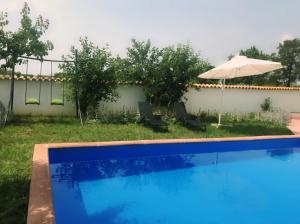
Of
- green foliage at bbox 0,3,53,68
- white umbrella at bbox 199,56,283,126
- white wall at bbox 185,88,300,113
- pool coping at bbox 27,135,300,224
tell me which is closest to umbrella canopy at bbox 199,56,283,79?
white umbrella at bbox 199,56,283,126

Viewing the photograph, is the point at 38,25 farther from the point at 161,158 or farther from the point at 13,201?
the point at 13,201

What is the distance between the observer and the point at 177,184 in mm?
7734

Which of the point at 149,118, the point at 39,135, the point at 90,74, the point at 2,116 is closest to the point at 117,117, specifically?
the point at 149,118

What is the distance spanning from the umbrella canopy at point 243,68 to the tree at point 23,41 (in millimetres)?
6480

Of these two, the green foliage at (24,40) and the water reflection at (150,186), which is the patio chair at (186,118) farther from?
the green foliage at (24,40)

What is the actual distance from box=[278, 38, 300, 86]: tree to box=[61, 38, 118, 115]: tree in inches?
1483

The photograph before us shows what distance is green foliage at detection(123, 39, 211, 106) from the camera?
46.8 feet

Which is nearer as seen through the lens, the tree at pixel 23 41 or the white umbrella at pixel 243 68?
the tree at pixel 23 41

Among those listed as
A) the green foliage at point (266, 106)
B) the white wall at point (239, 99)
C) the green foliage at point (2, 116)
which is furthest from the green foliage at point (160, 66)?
the green foliage at point (266, 106)

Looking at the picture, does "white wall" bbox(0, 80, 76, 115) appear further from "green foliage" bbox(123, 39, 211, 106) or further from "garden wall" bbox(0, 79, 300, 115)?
"green foliage" bbox(123, 39, 211, 106)

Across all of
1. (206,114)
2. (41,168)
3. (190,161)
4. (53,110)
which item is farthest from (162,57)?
(41,168)

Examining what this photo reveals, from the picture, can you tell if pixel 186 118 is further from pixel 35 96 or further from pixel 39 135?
pixel 35 96

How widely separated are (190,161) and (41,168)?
478cm

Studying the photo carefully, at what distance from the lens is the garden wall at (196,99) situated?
1323 cm
